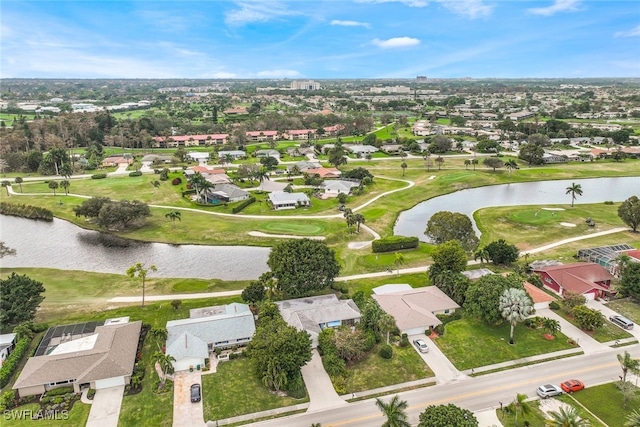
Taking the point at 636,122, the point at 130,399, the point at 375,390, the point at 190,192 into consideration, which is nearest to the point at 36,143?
the point at 190,192

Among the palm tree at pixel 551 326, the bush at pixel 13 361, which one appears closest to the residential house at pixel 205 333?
the bush at pixel 13 361

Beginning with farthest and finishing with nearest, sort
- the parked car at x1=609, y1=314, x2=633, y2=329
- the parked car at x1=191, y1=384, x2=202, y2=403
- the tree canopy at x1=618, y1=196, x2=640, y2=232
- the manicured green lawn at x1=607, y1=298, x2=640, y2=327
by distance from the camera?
the tree canopy at x1=618, y1=196, x2=640, y2=232
the manicured green lawn at x1=607, y1=298, x2=640, y2=327
the parked car at x1=609, y1=314, x2=633, y2=329
the parked car at x1=191, y1=384, x2=202, y2=403

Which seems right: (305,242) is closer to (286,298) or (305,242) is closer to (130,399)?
(286,298)

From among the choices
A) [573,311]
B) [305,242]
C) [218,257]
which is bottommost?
[218,257]

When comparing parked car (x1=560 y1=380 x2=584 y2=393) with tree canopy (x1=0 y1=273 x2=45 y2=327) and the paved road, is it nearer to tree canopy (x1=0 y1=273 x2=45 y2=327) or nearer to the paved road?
the paved road

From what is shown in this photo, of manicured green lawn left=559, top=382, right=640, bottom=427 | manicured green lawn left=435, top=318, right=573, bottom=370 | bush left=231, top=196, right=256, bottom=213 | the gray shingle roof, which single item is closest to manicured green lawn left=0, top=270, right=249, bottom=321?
the gray shingle roof

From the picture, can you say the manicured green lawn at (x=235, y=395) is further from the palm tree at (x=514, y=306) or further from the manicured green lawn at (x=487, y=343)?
the palm tree at (x=514, y=306)
